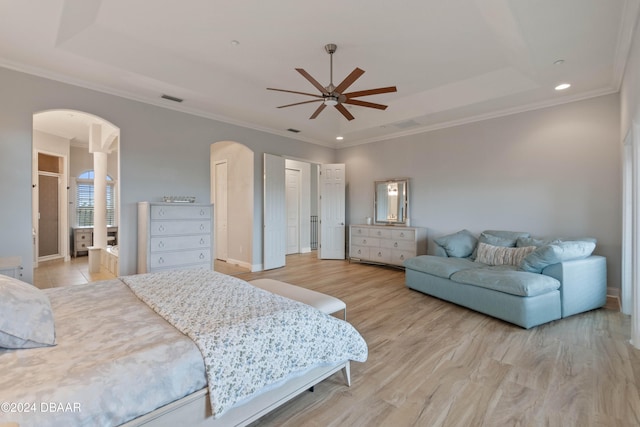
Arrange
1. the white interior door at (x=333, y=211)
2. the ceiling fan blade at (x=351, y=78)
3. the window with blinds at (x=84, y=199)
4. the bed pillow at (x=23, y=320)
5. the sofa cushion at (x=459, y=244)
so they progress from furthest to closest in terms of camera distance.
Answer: the window with blinds at (x=84, y=199) → the white interior door at (x=333, y=211) → the sofa cushion at (x=459, y=244) → the ceiling fan blade at (x=351, y=78) → the bed pillow at (x=23, y=320)

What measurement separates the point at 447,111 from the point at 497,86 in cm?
79

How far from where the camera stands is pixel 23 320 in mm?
1387

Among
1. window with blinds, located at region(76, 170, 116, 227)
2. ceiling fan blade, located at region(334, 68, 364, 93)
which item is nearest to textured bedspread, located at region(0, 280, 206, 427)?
ceiling fan blade, located at region(334, 68, 364, 93)

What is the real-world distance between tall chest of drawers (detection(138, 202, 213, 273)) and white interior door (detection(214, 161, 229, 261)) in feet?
7.32

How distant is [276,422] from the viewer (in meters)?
1.75

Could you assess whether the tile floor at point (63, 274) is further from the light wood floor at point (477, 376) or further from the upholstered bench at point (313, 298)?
the light wood floor at point (477, 376)

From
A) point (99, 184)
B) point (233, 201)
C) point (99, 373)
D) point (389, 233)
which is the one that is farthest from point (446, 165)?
point (99, 184)

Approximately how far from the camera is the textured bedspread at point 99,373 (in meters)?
1.03

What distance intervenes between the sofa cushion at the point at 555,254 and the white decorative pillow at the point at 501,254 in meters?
0.36

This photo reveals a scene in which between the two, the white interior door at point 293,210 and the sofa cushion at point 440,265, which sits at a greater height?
the white interior door at point 293,210

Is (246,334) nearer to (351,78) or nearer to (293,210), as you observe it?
(351,78)

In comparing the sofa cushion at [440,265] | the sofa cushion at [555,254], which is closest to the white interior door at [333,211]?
the sofa cushion at [440,265]

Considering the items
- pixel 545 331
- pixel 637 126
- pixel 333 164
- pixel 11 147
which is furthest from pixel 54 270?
pixel 637 126

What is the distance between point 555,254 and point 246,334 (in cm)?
343
